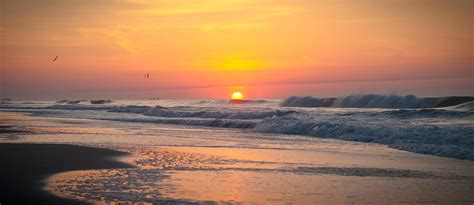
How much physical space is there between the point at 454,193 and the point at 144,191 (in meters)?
5.31

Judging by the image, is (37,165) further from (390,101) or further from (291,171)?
(390,101)

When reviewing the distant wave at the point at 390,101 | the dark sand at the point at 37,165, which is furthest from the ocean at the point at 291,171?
the distant wave at the point at 390,101

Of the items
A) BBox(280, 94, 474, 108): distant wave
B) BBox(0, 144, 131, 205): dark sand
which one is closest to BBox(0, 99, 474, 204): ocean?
BBox(0, 144, 131, 205): dark sand

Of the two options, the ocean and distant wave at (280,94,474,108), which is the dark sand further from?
distant wave at (280,94,474,108)

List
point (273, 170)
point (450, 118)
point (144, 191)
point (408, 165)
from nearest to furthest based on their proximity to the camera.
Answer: point (144, 191) < point (273, 170) < point (408, 165) < point (450, 118)

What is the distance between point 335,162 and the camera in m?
12.9

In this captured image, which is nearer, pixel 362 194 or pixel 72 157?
pixel 362 194

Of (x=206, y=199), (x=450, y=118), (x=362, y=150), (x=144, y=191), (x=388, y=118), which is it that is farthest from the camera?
(x=388, y=118)

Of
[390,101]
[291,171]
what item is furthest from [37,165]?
[390,101]

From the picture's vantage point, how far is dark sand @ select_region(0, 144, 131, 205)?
8258 millimetres

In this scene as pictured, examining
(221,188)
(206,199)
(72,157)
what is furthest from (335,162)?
(72,157)

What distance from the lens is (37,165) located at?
462 inches

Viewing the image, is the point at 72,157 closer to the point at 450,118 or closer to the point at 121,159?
the point at 121,159

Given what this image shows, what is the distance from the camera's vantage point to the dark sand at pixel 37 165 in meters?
8.26
